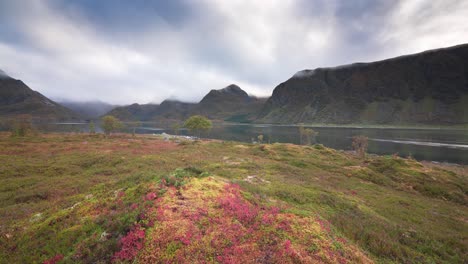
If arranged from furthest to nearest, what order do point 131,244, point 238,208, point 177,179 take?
1. point 177,179
2. point 238,208
3. point 131,244

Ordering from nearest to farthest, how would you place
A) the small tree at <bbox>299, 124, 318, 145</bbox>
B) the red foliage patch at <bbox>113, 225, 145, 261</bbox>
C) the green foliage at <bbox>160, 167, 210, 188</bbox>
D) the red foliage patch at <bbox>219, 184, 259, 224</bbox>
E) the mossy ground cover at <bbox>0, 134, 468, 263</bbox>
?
the red foliage patch at <bbox>113, 225, 145, 261</bbox> < the mossy ground cover at <bbox>0, 134, 468, 263</bbox> < the red foliage patch at <bbox>219, 184, 259, 224</bbox> < the green foliage at <bbox>160, 167, 210, 188</bbox> < the small tree at <bbox>299, 124, 318, 145</bbox>

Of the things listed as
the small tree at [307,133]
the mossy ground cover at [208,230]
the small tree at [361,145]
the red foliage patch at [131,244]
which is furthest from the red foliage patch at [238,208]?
the small tree at [307,133]

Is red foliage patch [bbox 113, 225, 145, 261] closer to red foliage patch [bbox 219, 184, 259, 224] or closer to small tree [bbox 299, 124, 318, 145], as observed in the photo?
red foliage patch [bbox 219, 184, 259, 224]

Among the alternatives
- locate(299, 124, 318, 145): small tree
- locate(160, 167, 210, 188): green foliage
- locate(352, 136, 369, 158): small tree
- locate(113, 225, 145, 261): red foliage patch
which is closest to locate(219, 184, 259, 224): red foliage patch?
locate(160, 167, 210, 188): green foliage

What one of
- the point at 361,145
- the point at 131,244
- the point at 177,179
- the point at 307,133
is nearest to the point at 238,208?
the point at 177,179

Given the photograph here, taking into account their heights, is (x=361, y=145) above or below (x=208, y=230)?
below

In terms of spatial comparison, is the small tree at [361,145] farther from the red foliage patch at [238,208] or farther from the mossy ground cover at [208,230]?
the red foliage patch at [238,208]

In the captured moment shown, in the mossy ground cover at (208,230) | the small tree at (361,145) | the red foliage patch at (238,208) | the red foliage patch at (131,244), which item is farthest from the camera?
the small tree at (361,145)

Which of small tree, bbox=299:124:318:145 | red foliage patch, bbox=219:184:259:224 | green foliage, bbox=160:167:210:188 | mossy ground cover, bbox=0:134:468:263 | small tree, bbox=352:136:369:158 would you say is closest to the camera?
mossy ground cover, bbox=0:134:468:263

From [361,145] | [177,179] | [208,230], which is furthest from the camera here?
[361,145]

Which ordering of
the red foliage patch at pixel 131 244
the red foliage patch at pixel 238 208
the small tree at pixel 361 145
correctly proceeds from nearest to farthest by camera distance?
the red foliage patch at pixel 131 244 → the red foliage patch at pixel 238 208 → the small tree at pixel 361 145

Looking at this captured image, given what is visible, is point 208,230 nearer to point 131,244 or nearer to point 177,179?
point 131,244

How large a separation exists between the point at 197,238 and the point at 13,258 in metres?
6.60

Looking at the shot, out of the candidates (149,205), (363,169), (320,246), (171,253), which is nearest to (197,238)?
(171,253)
